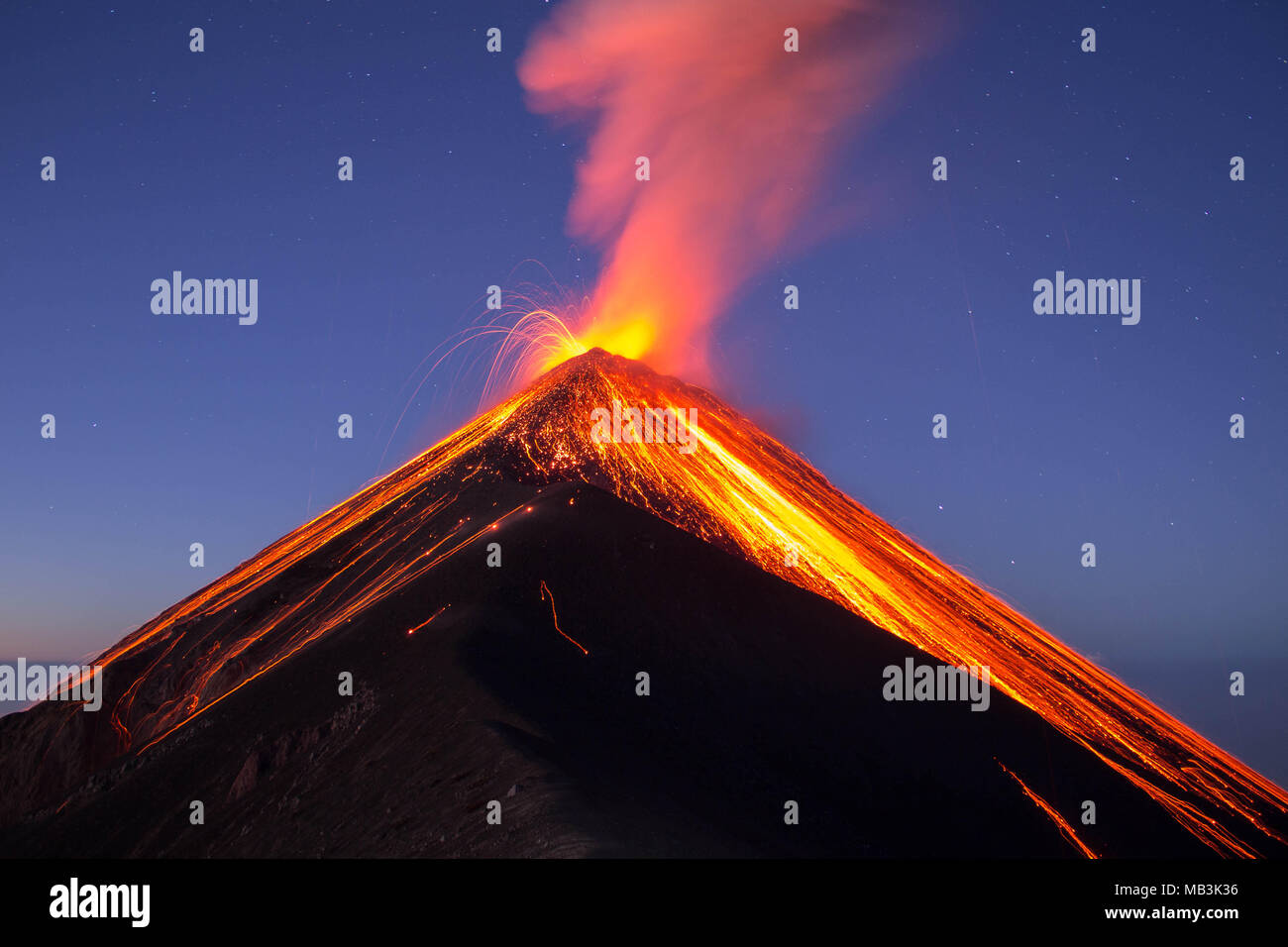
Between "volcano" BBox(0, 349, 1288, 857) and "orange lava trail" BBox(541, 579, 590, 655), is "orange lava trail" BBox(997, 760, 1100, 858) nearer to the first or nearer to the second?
"volcano" BBox(0, 349, 1288, 857)

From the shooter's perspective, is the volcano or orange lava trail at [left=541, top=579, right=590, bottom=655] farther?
orange lava trail at [left=541, top=579, right=590, bottom=655]

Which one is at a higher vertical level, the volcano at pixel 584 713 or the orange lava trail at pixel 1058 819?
the volcano at pixel 584 713

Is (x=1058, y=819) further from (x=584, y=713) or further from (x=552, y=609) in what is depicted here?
(x=552, y=609)

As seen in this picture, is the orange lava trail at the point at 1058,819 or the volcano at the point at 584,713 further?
the orange lava trail at the point at 1058,819

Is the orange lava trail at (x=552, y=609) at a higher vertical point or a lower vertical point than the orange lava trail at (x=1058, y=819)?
higher

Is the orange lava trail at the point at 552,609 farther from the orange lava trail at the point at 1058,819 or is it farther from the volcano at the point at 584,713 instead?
the orange lava trail at the point at 1058,819

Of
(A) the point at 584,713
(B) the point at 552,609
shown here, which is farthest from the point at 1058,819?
(B) the point at 552,609

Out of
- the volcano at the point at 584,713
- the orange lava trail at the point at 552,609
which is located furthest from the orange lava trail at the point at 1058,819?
the orange lava trail at the point at 552,609

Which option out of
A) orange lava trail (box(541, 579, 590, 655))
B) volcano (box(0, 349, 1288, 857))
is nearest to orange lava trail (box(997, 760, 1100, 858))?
volcano (box(0, 349, 1288, 857))
